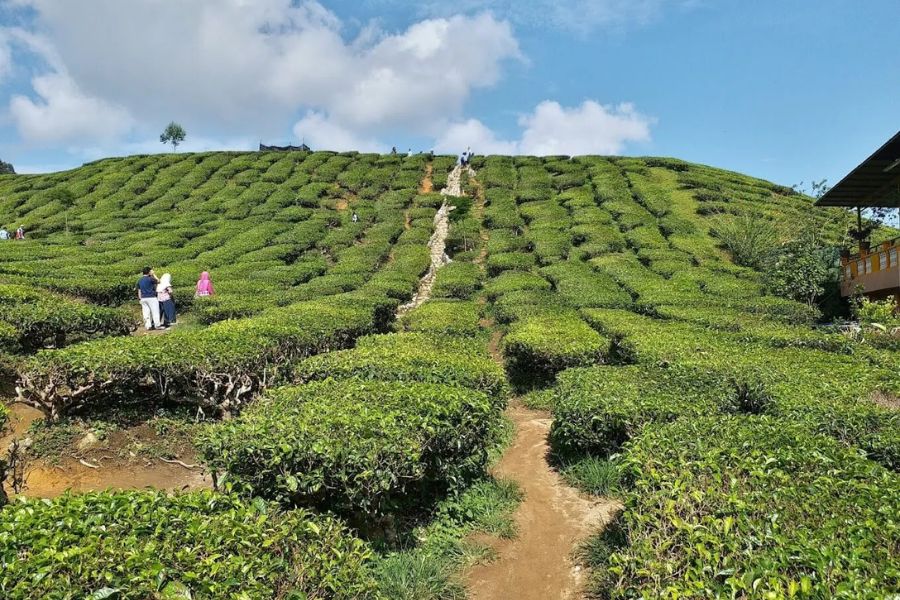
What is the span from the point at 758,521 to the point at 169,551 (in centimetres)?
367

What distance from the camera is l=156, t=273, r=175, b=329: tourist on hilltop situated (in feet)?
47.0

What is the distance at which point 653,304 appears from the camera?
15.7m

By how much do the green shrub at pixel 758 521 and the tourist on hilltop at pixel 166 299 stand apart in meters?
13.1

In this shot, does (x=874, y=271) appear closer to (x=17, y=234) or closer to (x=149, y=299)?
(x=149, y=299)

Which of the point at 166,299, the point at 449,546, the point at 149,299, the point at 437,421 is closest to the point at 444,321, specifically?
the point at 437,421

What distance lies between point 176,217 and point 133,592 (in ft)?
98.5

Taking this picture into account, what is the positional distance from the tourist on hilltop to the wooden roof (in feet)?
60.4

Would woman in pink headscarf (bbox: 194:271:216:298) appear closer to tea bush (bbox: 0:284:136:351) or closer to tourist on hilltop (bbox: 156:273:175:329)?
tourist on hilltop (bbox: 156:273:175:329)

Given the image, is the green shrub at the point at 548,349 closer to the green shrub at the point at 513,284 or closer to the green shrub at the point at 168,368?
the green shrub at the point at 168,368

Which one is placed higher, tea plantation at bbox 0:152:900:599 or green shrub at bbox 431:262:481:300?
green shrub at bbox 431:262:481:300

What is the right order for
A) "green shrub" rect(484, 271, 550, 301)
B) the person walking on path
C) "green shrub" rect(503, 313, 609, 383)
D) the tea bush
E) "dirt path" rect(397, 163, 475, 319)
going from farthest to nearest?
"dirt path" rect(397, 163, 475, 319)
"green shrub" rect(484, 271, 550, 301)
the person walking on path
"green shrub" rect(503, 313, 609, 383)
the tea bush

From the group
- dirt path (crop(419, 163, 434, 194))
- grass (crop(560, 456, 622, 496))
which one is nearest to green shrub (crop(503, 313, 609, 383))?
grass (crop(560, 456, 622, 496))

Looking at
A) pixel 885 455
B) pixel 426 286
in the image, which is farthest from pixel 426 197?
pixel 885 455

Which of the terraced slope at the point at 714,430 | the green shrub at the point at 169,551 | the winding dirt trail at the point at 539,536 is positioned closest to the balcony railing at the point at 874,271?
the terraced slope at the point at 714,430
